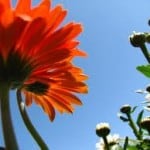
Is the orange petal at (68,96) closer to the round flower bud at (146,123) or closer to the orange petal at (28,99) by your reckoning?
the orange petal at (28,99)

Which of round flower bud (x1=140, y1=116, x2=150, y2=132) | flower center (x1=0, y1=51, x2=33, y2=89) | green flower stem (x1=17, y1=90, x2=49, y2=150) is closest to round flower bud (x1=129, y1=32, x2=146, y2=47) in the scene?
round flower bud (x1=140, y1=116, x2=150, y2=132)

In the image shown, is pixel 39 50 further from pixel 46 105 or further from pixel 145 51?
pixel 145 51

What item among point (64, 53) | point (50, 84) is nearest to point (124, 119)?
point (50, 84)

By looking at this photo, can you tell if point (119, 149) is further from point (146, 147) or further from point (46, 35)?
point (46, 35)

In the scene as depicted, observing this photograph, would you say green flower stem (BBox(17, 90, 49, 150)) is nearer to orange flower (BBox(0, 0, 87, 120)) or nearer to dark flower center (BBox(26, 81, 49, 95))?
orange flower (BBox(0, 0, 87, 120))

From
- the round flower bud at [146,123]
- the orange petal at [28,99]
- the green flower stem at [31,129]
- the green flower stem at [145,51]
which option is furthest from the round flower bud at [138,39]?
the green flower stem at [31,129]

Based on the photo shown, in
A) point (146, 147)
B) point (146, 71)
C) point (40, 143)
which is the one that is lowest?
point (146, 147)
